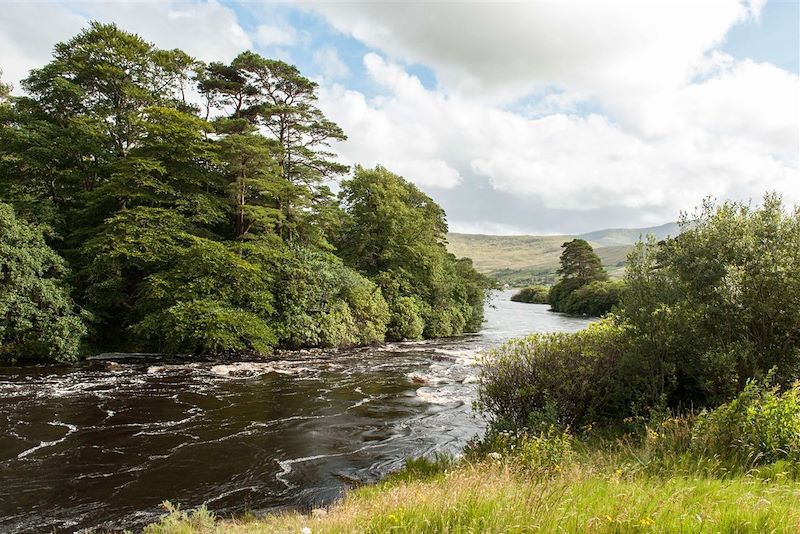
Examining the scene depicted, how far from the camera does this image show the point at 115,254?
80.0 ft

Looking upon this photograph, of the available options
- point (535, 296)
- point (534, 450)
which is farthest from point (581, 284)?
point (534, 450)

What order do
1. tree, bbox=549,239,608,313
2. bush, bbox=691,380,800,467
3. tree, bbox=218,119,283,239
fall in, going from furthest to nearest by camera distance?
tree, bbox=549,239,608,313 → tree, bbox=218,119,283,239 → bush, bbox=691,380,800,467

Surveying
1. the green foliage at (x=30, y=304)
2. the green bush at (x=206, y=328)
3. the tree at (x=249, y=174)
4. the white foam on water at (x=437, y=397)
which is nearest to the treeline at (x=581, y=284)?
the tree at (x=249, y=174)

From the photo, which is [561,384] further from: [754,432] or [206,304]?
[206,304]

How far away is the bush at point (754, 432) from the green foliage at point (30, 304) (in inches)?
1039

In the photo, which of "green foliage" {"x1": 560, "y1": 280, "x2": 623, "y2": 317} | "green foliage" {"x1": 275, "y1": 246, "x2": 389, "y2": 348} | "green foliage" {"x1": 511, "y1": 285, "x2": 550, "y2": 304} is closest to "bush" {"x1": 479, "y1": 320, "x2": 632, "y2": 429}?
"green foliage" {"x1": 275, "y1": 246, "x2": 389, "y2": 348}

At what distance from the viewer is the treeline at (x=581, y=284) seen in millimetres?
85875

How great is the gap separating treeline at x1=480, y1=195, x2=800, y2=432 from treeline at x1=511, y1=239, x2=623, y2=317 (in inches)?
3055

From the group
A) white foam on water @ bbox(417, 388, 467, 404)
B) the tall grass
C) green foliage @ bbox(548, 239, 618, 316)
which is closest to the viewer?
the tall grass

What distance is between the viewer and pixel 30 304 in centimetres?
2155

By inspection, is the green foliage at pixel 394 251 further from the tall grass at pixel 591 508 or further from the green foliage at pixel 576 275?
the green foliage at pixel 576 275

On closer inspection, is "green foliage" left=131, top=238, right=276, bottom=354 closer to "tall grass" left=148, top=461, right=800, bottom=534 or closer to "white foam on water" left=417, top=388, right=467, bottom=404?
"white foam on water" left=417, top=388, right=467, bottom=404

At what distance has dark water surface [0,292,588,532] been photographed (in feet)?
30.5

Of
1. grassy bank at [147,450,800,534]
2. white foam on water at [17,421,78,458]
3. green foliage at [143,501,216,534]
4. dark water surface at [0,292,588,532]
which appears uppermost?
grassy bank at [147,450,800,534]
